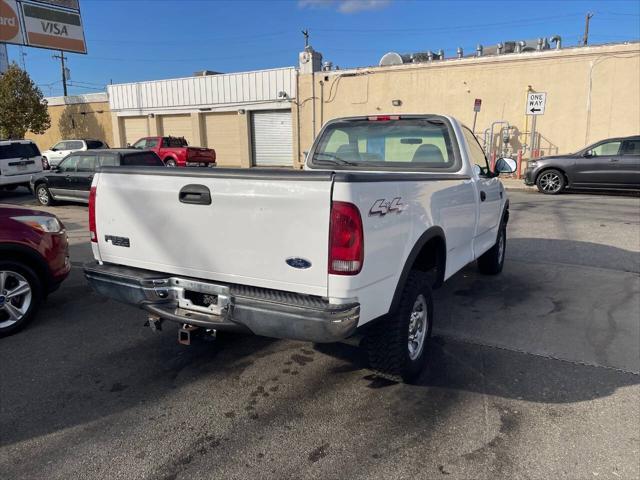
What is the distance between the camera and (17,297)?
445 cm

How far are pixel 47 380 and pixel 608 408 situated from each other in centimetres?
392

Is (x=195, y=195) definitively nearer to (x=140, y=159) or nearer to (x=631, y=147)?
(x=140, y=159)

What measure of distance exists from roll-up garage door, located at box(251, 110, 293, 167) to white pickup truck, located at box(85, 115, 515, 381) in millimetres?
22895

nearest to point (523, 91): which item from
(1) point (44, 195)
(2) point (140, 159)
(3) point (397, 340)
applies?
(2) point (140, 159)

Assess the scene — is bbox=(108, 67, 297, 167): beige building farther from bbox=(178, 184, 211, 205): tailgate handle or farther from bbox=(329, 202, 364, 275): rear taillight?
bbox=(329, 202, 364, 275): rear taillight

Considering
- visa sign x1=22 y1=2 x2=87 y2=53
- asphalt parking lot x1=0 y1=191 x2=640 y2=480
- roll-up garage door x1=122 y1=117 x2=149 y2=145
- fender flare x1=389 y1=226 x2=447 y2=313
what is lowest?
asphalt parking lot x1=0 y1=191 x2=640 y2=480

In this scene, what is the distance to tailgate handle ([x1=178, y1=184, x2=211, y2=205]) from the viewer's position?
116 inches

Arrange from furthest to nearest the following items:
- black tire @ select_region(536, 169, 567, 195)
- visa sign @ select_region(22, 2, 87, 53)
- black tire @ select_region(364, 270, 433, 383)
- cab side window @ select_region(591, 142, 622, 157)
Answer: visa sign @ select_region(22, 2, 87, 53) < black tire @ select_region(536, 169, 567, 195) < cab side window @ select_region(591, 142, 622, 157) < black tire @ select_region(364, 270, 433, 383)

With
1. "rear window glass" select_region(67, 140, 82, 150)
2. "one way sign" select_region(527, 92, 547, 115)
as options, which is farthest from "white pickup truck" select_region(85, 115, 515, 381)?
"rear window glass" select_region(67, 140, 82, 150)

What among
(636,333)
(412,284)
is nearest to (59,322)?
(412,284)

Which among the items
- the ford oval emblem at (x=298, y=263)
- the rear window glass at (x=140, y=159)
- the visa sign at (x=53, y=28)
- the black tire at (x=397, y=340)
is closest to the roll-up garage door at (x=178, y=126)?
the visa sign at (x=53, y=28)

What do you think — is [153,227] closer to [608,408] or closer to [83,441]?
[83,441]

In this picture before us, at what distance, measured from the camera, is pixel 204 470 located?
2.59 meters

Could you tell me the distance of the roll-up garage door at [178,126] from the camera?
97.1 feet
